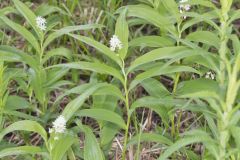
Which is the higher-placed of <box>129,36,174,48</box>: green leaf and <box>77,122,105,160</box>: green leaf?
<box>129,36,174,48</box>: green leaf

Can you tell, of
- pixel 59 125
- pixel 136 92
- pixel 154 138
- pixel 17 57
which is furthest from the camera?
pixel 136 92

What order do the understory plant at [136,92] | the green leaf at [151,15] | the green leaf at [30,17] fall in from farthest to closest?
the green leaf at [30,17]
the green leaf at [151,15]
the understory plant at [136,92]

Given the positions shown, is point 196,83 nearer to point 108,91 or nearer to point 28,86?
point 108,91

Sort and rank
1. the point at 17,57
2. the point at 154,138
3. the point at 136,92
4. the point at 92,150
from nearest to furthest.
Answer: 1. the point at 92,150
2. the point at 154,138
3. the point at 17,57
4. the point at 136,92

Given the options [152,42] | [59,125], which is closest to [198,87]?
[152,42]

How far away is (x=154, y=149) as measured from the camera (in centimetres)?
290

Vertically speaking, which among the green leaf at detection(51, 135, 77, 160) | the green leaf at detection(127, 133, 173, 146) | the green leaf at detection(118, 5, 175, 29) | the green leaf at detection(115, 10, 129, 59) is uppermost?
the green leaf at detection(118, 5, 175, 29)

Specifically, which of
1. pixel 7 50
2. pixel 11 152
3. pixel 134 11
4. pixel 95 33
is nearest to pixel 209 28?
pixel 95 33

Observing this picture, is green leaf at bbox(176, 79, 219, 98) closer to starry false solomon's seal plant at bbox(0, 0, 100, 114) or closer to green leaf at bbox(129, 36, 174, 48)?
green leaf at bbox(129, 36, 174, 48)

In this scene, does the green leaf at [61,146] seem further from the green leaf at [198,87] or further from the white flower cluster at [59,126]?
the green leaf at [198,87]

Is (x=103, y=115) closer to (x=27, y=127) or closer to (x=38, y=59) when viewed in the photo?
(x=27, y=127)

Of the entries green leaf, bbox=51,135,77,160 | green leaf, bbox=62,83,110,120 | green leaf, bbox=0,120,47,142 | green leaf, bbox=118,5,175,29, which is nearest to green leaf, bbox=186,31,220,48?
green leaf, bbox=118,5,175,29

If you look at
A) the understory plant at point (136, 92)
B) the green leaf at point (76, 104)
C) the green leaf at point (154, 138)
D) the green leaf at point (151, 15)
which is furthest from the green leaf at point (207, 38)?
the green leaf at point (76, 104)

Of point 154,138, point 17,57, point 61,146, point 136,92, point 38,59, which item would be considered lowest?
point 61,146
